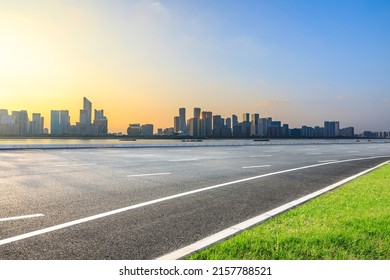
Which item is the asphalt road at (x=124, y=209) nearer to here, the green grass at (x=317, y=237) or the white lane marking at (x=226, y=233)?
the white lane marking at (x=226, y=233)

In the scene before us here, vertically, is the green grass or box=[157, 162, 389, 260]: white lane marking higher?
the green grass

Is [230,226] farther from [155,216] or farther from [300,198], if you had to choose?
[300,198]

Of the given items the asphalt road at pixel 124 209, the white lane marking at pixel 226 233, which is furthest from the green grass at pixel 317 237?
the asphalt road at pixel 124 209

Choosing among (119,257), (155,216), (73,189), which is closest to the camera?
(119,257)

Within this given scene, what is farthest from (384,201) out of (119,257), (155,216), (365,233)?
(119,257)

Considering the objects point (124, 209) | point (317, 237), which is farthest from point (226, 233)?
point (124, 209)

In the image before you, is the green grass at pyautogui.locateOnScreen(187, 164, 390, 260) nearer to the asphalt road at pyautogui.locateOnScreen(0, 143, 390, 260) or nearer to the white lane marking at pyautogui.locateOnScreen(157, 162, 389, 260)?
the white lane marking at pyautogui.locateOnScreen(157, 162, 389, 260)

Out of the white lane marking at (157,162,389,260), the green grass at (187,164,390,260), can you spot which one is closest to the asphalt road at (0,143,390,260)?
the white lane marking at (157,162,389,260)

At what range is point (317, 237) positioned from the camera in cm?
438

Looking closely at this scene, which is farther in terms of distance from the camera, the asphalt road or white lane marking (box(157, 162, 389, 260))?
the asphalt road

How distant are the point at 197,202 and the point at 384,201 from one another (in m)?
3.66

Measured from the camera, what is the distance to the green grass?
3865 millimetres

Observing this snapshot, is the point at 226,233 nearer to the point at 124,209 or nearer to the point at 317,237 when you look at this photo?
the point at 317,237

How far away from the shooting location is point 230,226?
521 centimetres
